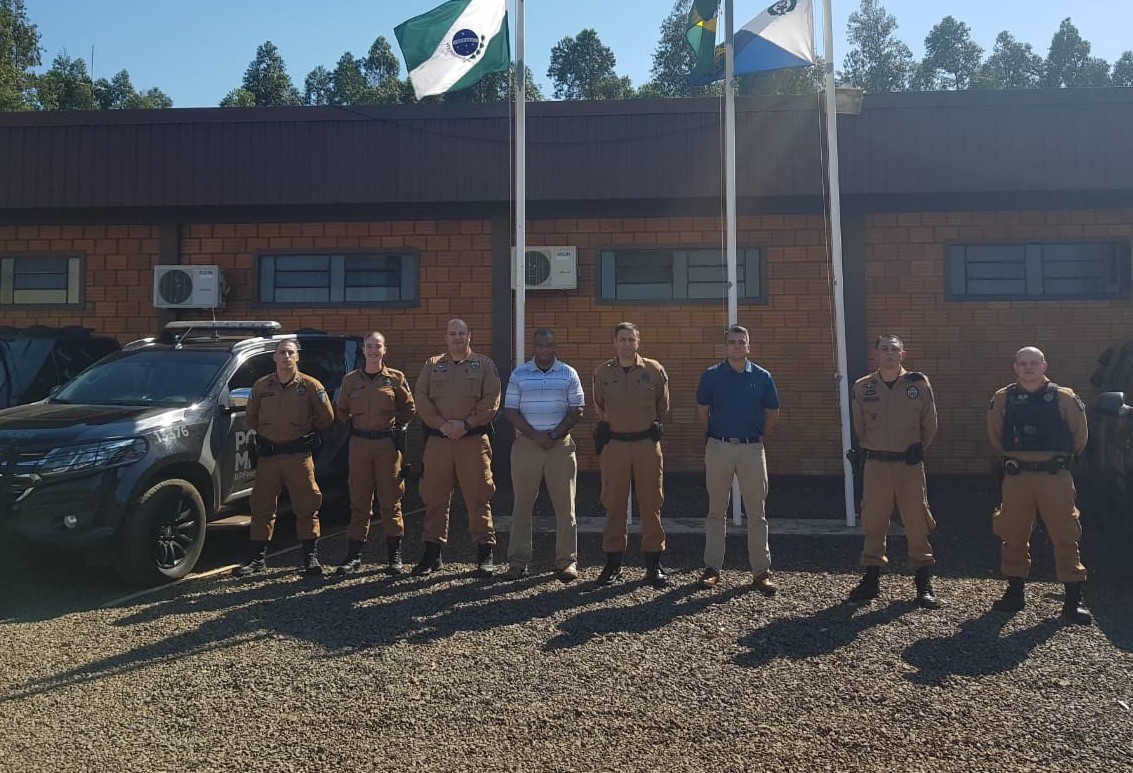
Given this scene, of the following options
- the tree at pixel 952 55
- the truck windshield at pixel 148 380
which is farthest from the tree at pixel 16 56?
the tree at pixel 952 55

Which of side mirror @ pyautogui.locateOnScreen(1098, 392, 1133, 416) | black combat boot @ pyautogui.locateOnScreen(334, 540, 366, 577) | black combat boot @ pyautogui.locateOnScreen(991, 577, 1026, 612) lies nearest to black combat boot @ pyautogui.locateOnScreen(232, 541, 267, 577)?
black combat boot @ pyautogui.locateOnScreen(334, 540, 366, 577)

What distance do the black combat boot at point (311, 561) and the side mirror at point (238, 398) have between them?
49.3 inches

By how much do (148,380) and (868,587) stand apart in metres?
5.79

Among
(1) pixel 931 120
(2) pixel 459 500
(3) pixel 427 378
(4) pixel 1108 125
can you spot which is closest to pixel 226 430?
(3) pixel 427 378

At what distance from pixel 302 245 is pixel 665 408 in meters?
6.49

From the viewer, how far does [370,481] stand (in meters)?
6.73

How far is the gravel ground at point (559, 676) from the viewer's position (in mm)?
3668

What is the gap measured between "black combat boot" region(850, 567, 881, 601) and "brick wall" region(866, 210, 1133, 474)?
16.2ft

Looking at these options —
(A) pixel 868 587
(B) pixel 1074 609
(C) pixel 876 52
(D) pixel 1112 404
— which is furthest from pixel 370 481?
(C) pixel 876 52

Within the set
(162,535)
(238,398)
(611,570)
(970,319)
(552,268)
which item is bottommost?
(611,570)

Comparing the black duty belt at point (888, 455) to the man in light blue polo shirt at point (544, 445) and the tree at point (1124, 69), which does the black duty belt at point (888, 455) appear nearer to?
the man in light blue polo shirt at point (544, 445)

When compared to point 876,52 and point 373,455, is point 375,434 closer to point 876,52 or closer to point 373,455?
point 373,455

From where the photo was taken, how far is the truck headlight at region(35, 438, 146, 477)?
230 inches

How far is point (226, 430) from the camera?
689cm
